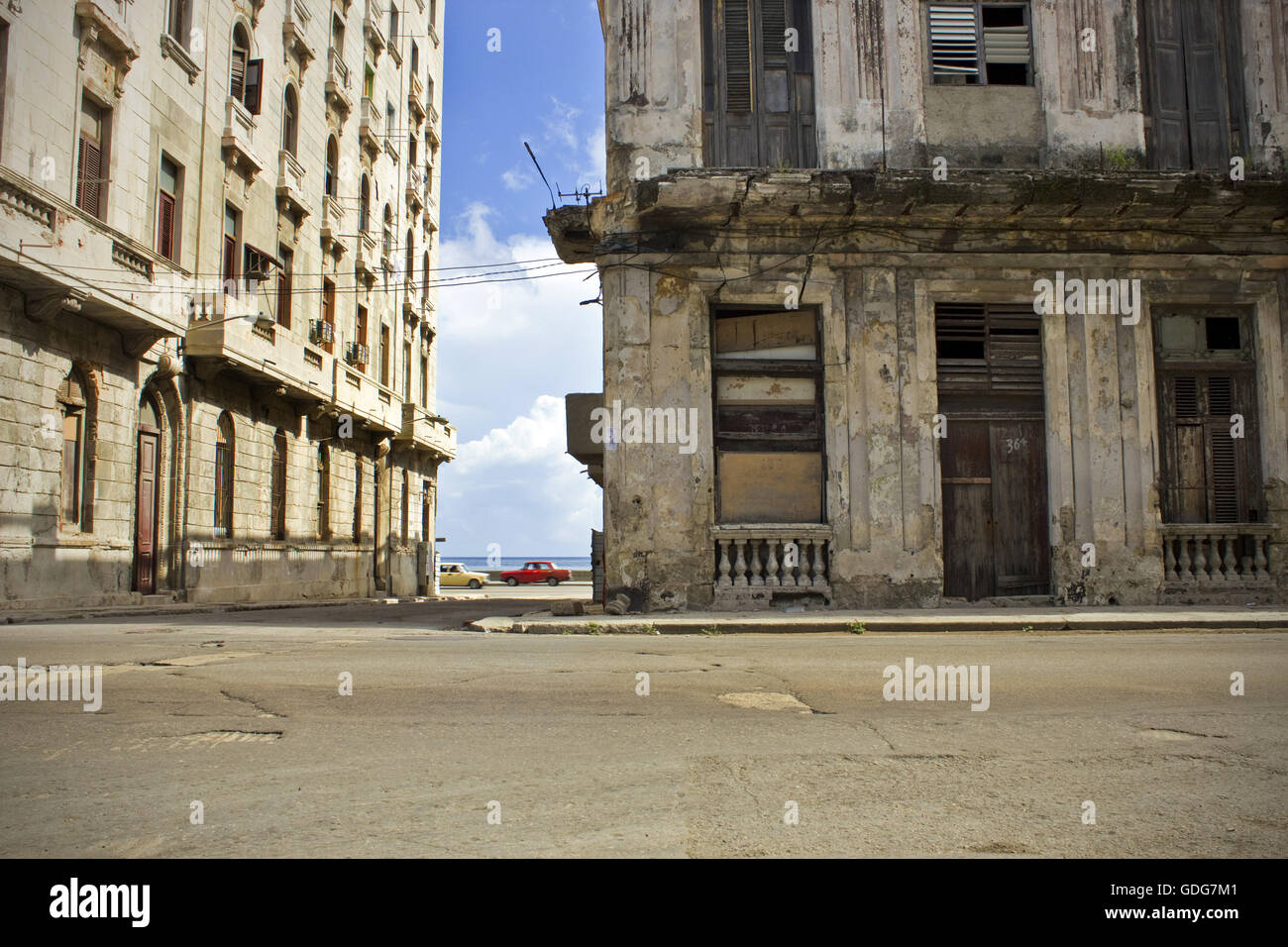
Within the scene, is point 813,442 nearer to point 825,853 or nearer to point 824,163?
point 824,163

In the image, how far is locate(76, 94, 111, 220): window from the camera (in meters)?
17.4

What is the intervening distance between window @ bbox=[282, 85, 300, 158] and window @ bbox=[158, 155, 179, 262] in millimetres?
5907

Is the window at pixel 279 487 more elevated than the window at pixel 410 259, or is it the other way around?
the window at pixel 410 259

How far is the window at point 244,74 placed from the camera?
2308 centimetres

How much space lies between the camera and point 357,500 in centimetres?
3155

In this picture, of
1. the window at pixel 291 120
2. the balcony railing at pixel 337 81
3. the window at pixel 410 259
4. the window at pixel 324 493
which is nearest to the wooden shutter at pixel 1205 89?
the window at pixel 291 120

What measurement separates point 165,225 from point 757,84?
1213 centimetres

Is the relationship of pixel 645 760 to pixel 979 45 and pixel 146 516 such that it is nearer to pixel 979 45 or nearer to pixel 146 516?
pixel 979 45

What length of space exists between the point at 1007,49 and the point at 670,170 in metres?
6.24

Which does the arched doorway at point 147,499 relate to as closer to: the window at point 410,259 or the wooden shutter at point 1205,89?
the window at point 410,259

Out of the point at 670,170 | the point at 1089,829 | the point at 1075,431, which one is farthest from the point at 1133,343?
the point at 1089,829

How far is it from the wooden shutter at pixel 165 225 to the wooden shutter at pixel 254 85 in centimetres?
467

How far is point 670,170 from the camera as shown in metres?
15.0
